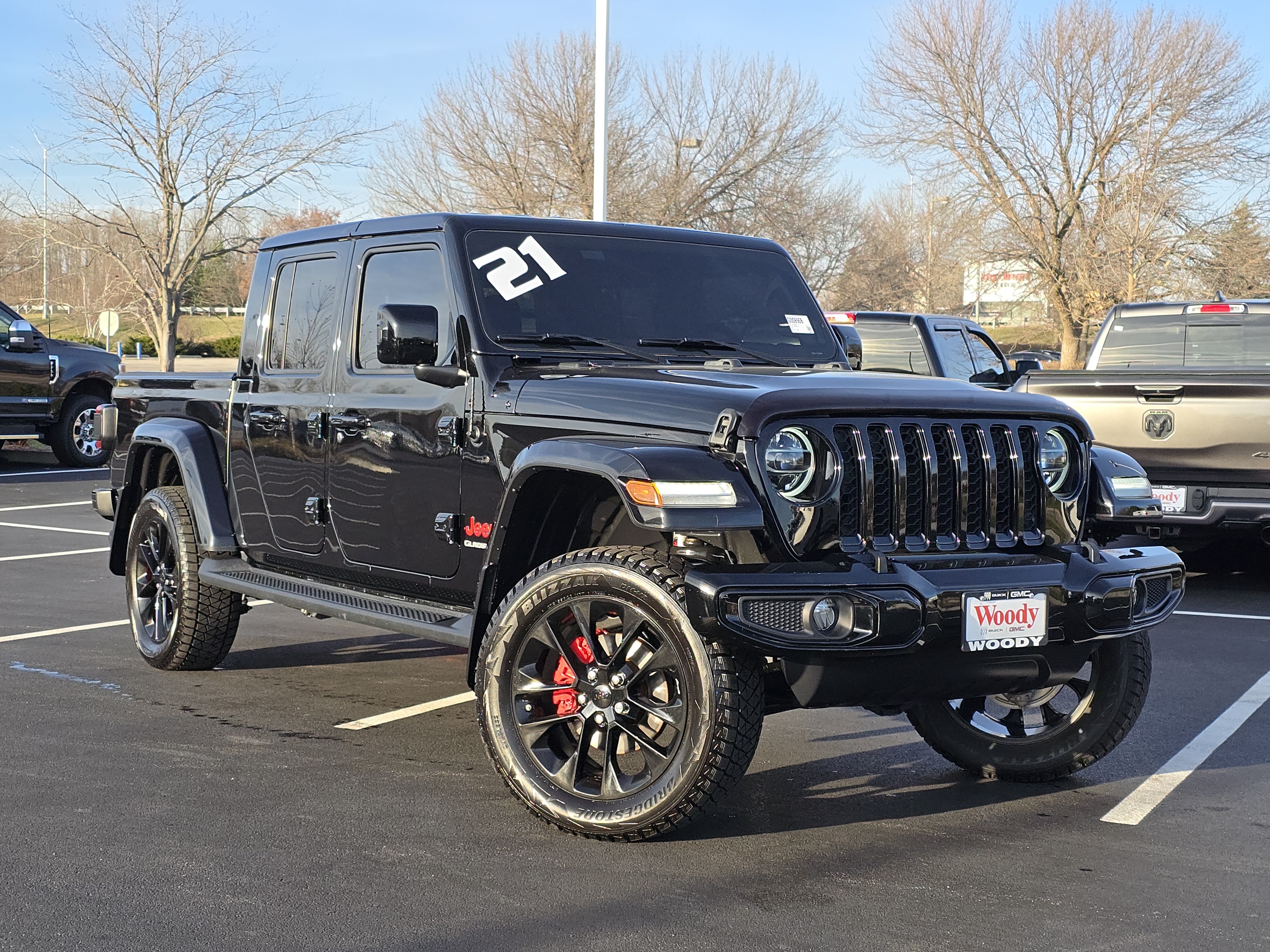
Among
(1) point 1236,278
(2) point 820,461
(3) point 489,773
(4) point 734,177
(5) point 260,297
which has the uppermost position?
(4) point 734,177

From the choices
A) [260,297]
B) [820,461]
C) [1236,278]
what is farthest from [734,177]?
[820,461]

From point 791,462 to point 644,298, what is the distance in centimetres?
163

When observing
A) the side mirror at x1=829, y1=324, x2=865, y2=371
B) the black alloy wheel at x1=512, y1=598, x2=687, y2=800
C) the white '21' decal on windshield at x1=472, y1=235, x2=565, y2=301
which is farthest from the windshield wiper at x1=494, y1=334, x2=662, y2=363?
the black alloy wheel at x1=512, y1=598, x2=687, y2=800

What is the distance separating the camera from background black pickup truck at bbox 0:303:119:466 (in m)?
17.9

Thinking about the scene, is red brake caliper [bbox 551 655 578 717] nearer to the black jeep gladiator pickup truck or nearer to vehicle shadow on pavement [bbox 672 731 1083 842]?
the black jeep gladiator pickup truck

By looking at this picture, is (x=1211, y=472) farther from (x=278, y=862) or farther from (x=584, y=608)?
(x=278, y=862)

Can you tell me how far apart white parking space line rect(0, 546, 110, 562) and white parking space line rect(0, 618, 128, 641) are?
2559mm

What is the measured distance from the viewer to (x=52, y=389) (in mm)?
18484

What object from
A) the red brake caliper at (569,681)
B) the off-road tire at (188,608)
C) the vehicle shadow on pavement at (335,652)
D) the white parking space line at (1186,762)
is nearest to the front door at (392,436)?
the red brake caliper at (569,681)

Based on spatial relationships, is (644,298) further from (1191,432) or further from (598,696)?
(1191,432)

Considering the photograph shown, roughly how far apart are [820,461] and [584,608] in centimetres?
84

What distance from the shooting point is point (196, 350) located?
5172 cm

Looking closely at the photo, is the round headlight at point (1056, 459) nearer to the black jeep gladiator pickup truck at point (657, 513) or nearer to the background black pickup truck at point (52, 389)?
the black jeep gladiator pickup truck at point (657, 513)

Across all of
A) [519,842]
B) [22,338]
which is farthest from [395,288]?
[22,338]
